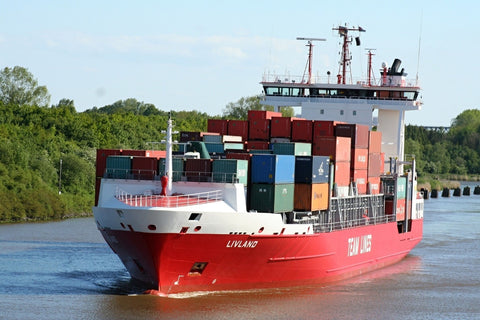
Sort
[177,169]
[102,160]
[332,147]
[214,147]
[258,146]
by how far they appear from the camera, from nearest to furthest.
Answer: [177,169], [102,160], [332,147], [214,147], [258,146]

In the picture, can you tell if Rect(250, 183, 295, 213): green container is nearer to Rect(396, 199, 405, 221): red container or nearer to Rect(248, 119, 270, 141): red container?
Rect(248, 119, 270, 141): red container

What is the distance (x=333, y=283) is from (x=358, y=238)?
3.16m

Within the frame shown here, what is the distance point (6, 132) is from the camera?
63.8 metres

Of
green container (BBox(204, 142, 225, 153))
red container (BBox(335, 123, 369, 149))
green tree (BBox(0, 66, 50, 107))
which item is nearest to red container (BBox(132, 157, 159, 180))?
green container (BBox(204, 142, 225, 153))

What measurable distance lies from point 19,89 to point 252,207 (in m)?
61.8

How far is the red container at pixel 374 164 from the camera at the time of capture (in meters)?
39.6

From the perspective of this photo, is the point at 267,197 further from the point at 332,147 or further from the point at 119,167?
the point at 332,147

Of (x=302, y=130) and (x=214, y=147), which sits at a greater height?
(x=302, y=130)

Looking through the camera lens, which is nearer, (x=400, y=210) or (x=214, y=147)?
(x=214, y=147)

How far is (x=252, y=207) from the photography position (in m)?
31.5

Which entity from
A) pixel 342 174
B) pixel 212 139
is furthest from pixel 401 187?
pixel 212 139

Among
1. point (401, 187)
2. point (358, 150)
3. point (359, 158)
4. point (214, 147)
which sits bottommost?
point (401, 187)

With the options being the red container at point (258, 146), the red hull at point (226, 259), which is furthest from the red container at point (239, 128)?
the red hull at point (226, 259)

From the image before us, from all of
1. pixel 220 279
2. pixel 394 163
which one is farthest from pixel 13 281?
pixel 394 163
